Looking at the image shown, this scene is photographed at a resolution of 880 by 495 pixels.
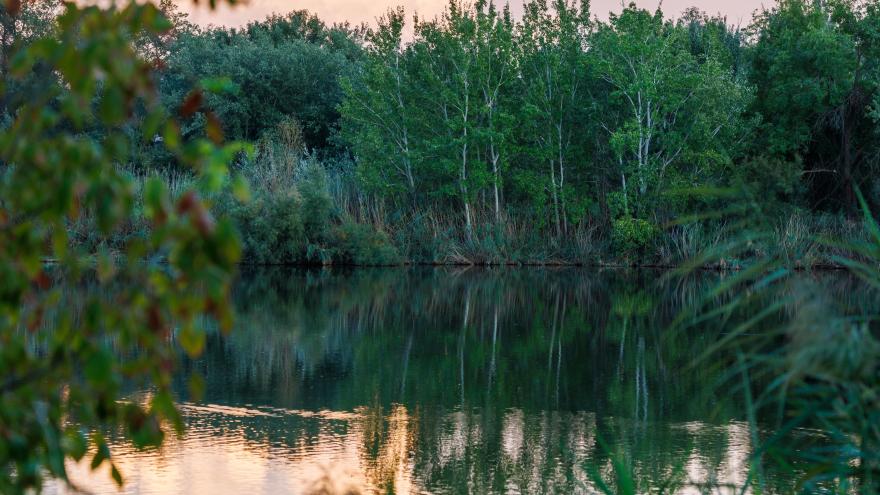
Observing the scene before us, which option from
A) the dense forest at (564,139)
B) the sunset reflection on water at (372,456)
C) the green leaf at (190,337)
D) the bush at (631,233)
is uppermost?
the dense forest at (564,139)

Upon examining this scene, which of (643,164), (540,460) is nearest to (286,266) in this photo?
(643,164)

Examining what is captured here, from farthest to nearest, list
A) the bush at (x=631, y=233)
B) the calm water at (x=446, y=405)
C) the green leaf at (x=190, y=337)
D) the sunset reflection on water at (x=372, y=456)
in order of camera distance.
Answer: the bush at (x=631, y=233), the calm water at (x=446, y=405), the sunset reflection on water at (x=372, y=456), the green leaf at (x=190, y=337)

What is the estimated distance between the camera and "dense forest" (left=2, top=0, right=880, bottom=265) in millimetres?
27562

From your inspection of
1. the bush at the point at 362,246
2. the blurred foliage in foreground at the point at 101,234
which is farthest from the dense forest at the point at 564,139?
the blurred foliage in foreground at the point at 101,234

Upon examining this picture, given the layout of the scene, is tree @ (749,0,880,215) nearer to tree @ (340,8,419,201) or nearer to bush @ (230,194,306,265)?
tree @ (340,8,419,201)

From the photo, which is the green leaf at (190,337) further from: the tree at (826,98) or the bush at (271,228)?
the tree at (826,98)

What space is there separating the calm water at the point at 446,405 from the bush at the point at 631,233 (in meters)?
8.91

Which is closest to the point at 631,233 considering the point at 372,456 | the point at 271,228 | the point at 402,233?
the point at 402,233

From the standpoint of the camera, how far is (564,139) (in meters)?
29.7

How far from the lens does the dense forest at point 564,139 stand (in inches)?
1085

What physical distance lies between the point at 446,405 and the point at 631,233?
18312mm

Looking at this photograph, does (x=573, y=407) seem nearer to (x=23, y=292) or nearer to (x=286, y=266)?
(x=23, y=292)

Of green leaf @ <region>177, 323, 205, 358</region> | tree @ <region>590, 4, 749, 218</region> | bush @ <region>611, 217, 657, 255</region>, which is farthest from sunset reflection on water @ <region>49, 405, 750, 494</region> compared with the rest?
tree @ <region>590, 4, 749, 218</region>

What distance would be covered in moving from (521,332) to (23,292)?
13.3 meters
